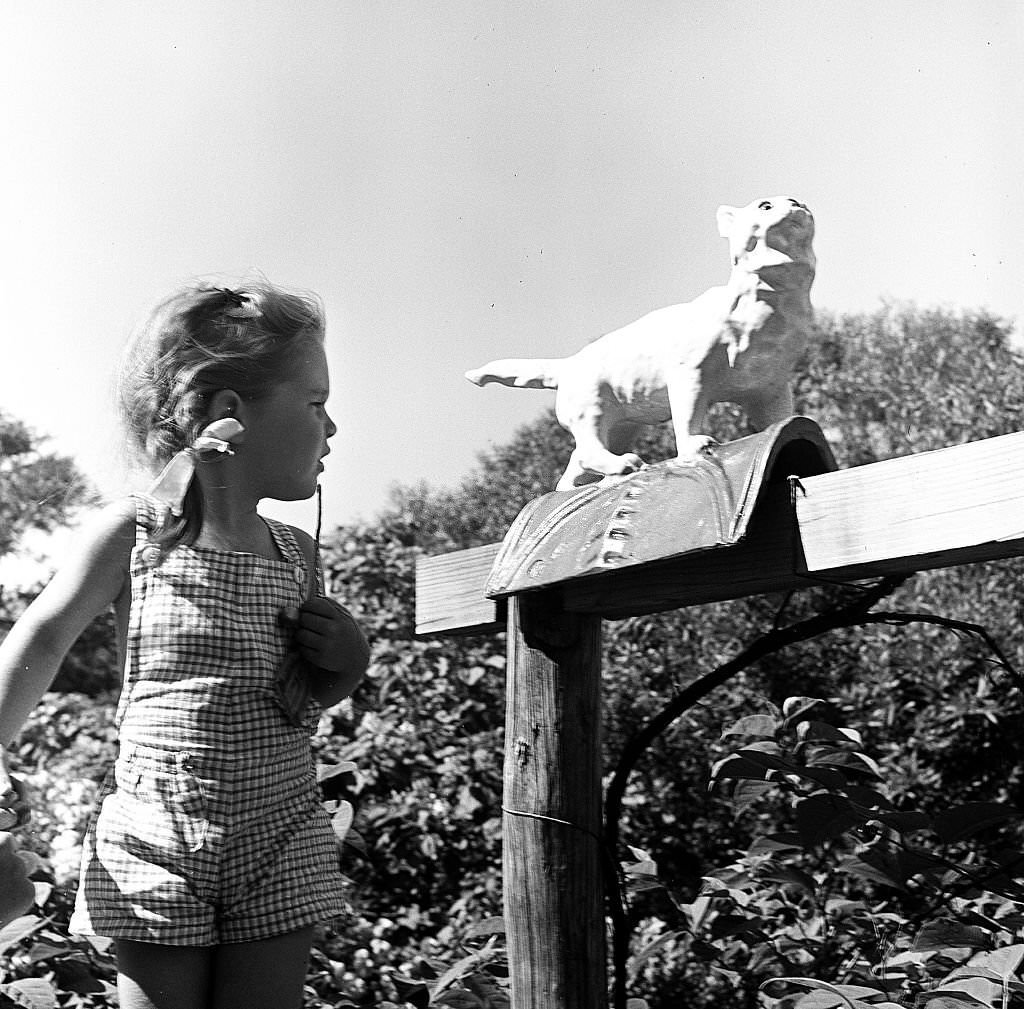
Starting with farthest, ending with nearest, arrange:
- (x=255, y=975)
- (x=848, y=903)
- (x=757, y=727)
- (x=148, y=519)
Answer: (x=848, y=903) → (x=757, y=727) → (x=148, y=519) → (x=255, y=975)

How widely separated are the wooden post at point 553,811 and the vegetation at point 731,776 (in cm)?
26

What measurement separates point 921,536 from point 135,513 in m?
0.86

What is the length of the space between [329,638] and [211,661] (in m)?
0.14

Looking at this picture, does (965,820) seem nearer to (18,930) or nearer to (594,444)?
(594,444)

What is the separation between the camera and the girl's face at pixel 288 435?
1.46m

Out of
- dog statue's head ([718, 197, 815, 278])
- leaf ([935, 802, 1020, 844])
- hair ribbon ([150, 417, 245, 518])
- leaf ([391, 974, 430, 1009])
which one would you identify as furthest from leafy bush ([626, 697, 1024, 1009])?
hair ribbon ([150, 417, 245, 518])

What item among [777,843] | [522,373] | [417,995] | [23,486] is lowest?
[417,995]

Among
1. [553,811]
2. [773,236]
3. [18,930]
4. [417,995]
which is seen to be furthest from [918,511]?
[18,930]

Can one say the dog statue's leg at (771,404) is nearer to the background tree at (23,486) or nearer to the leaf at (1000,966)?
the leaf at (1000,966)

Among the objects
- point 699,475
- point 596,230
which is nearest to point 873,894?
point 596,230

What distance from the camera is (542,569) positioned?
4.89 feet

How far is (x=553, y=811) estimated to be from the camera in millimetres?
1525

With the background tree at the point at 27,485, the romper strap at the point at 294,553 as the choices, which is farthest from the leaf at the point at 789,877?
the background tree at the point at 27,485

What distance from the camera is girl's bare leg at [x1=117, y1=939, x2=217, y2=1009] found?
1.25 metres
